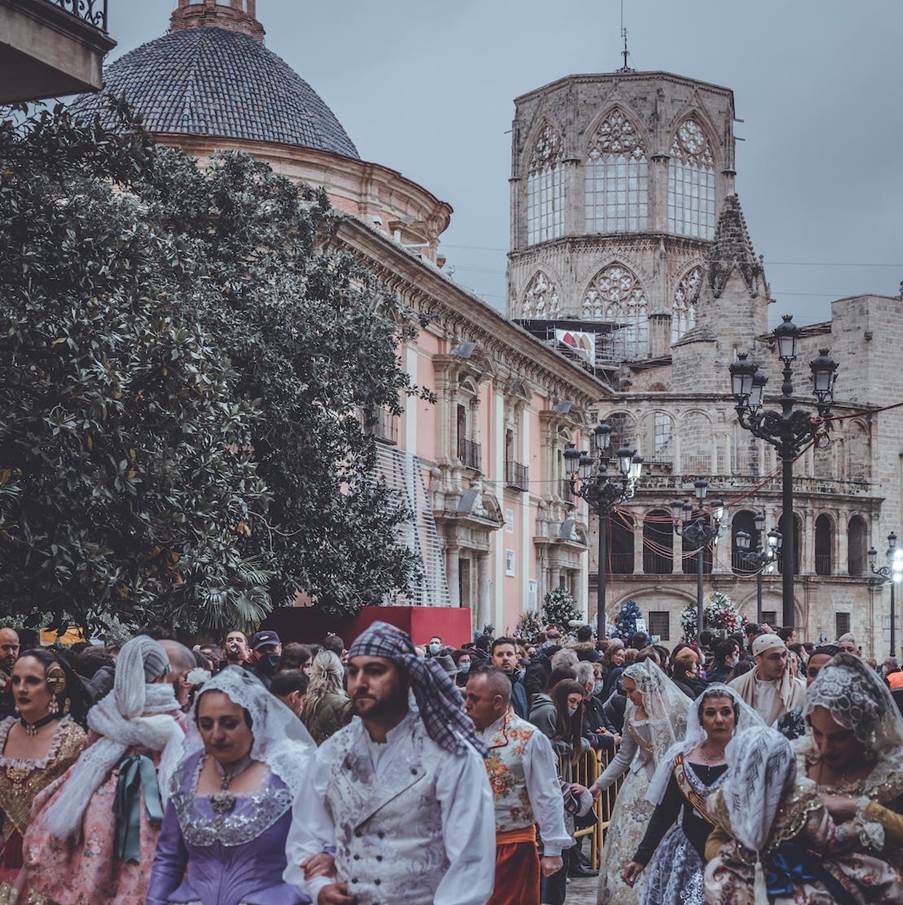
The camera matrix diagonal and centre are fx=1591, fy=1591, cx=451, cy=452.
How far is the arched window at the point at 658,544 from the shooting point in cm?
5859

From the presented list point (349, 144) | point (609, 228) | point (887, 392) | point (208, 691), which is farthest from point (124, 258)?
point (609, 228)

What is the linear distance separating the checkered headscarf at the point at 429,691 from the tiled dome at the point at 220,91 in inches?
1038

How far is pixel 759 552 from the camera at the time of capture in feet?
131

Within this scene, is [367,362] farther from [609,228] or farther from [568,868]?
[609,228]

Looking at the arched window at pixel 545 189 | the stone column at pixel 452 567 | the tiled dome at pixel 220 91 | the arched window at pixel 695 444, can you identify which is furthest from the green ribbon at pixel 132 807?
the arched window at pixel 545 189

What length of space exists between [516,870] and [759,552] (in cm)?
3433

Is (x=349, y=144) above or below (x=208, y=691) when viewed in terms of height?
above

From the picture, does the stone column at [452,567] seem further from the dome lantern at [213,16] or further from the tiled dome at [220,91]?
the dome lantern at [213,16]

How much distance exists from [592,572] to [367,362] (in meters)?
39.4

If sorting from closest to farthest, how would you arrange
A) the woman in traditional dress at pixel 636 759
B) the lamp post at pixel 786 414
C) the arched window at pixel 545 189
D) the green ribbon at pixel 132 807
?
the green ribbon at pixel 132 807
the woman in traditional dress at pixel 636 759
the lamp post at pixel 786 414
the arched window at pixel 545 189

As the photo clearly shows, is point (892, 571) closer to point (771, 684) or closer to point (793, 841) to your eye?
point (771, 684)

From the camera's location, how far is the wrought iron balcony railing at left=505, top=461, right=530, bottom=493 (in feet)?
120

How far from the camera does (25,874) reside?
5.75 meters

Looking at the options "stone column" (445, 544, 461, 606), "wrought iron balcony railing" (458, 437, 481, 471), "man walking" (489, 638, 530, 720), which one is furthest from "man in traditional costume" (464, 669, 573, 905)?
"wrought iron balcony railing" (458, 437, 481, 471)
